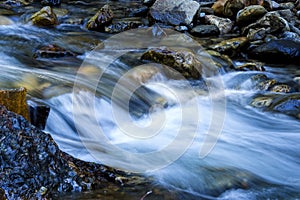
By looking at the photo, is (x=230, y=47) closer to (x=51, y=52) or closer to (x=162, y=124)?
(x=162, y=124)

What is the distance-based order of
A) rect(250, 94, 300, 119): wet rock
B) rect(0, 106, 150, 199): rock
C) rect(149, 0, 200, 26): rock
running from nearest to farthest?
rect(0, 106, 150, 199): rock < rect(250, 94, 300, 119): wet rock < rect(149, 0, 200, 26): rock

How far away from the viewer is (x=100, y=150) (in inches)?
148

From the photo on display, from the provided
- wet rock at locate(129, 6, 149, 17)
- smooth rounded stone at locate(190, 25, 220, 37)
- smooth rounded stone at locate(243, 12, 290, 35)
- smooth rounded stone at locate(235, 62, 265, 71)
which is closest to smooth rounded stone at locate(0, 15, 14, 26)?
wet rock at locate(129, 6, 149, 17)

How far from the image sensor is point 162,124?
5.08 metres

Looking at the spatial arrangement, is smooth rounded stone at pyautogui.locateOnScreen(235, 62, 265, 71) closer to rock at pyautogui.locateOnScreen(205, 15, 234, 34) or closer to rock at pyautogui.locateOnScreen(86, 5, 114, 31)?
rock at pyautogui.locateOnScreen(205, 15, 234, 34)

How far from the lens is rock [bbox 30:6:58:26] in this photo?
348 inches

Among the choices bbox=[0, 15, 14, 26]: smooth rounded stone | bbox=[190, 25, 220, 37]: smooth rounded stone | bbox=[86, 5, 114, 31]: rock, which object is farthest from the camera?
bbox=[190, 25, 220, 37]: smooth rounded stone

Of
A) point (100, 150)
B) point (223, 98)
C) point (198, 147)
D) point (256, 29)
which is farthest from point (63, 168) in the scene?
point (256, 29)

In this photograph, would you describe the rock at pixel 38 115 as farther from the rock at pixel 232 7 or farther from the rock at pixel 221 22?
the rock at pixel 232 7

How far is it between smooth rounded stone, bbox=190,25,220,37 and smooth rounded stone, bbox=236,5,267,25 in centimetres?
81

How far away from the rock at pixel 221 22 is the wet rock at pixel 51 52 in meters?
4.39

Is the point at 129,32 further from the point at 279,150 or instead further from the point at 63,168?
the point at 63,168

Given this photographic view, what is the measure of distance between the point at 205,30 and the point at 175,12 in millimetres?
1062

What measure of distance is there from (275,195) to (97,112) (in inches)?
101
